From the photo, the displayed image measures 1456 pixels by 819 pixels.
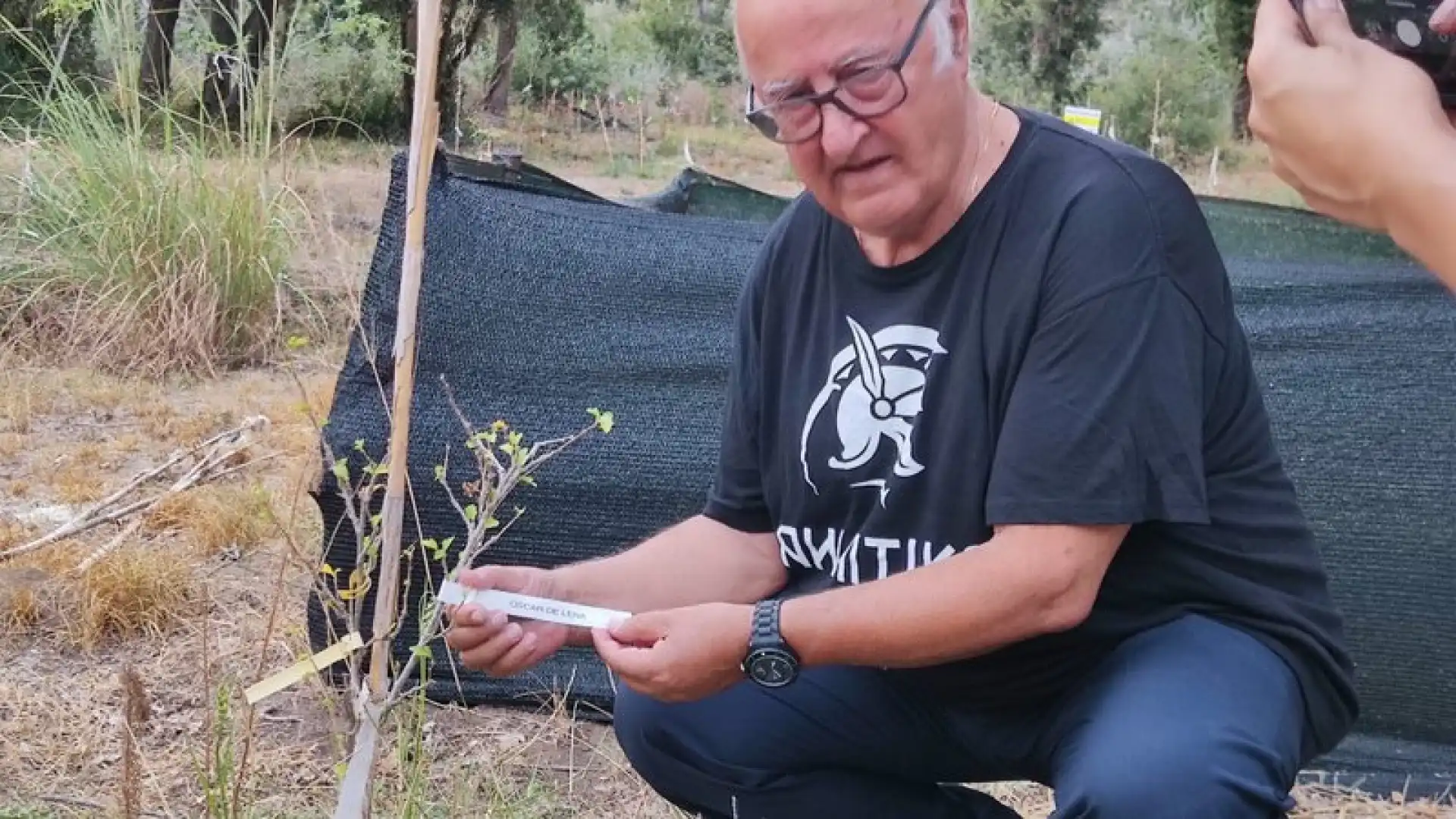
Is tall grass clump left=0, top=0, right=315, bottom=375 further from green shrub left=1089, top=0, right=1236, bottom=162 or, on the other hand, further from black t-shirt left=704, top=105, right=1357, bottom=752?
green shrub left=1089, top=0, right=1236, bottom=162

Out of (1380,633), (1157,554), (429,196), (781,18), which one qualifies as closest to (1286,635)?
(1157,554)

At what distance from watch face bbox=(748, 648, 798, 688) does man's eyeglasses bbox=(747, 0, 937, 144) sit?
61cm

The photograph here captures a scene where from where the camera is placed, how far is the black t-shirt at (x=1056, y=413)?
171 cm

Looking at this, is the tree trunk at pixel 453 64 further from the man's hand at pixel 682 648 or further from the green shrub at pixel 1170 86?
the man's hand at pixel 682 648

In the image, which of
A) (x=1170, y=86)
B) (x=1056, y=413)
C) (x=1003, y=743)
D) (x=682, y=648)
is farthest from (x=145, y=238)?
(x=1170, y=86)

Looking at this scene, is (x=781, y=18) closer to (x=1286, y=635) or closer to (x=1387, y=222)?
(x=1387, y=222)

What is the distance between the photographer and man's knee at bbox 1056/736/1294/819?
5.44 feet

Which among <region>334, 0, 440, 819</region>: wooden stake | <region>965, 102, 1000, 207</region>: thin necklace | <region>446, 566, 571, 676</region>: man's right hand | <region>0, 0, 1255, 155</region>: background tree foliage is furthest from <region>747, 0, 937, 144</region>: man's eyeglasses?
<region>0, 0, 1255, 155</region>: background tree foliage

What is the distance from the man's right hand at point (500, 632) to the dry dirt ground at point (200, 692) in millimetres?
185

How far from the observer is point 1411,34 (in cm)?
129

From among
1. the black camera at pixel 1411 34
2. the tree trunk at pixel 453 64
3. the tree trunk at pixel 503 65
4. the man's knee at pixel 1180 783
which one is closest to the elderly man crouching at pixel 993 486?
the man's knee at pixel 1180 783

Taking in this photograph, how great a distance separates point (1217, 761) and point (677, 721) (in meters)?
0.77

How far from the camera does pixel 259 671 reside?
1955mm

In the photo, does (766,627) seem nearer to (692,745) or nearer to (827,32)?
(692,745)
